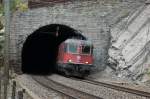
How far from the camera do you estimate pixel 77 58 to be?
3238 cm

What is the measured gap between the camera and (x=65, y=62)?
32.4 meters

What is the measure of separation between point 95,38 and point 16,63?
567 centimetres

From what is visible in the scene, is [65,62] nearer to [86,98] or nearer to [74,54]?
[74,54]

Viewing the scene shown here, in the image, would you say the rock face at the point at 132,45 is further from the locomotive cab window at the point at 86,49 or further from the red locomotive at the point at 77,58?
the red locomotive at the point at 77,58

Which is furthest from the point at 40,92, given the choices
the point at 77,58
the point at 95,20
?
the point at 95,20

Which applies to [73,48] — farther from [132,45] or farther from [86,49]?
[132,45]

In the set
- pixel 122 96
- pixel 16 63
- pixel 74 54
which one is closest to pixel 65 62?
pixel 74 54

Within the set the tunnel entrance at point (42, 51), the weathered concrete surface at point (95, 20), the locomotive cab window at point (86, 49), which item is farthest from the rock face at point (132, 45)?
the tunnel entrance at point (42, 51)

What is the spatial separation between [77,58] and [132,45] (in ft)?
14.0

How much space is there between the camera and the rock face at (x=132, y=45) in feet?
90.7

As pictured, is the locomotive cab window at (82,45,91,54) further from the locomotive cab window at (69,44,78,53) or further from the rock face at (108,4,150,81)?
the rock face at (108,4,150,81)

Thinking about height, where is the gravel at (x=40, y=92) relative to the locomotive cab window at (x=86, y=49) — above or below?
below

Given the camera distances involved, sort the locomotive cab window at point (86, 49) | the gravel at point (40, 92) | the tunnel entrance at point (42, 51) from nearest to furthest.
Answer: the gravel at point (40, 92)
the locomotive cab window at point (86, 49)
the tunnel entrance at point (42, 51)

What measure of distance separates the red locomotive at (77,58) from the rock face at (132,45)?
157 cm
